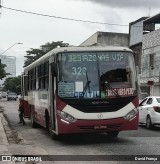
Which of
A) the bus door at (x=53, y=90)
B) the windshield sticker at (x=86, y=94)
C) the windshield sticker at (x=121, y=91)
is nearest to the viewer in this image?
the windshield sticker at (x=86, y=94)

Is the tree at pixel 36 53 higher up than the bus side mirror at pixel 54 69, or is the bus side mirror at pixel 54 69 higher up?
the tree at pixel 36 53

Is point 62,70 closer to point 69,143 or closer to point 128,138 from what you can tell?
point 69,143

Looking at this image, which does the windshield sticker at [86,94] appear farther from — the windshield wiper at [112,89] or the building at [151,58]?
the building at [151,58]

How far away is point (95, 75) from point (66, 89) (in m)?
0.94

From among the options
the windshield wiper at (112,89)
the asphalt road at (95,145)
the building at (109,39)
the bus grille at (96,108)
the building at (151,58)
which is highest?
the building at (109,39)

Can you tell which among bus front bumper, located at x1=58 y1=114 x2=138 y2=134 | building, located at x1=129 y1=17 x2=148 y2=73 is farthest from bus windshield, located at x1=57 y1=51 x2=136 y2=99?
building, located at x1=129 y1=17 x2=148 y2=73

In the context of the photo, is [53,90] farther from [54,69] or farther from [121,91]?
[121,91]

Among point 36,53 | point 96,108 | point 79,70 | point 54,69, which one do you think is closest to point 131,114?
point 96,108

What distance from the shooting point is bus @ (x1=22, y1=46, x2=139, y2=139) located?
12.8 m

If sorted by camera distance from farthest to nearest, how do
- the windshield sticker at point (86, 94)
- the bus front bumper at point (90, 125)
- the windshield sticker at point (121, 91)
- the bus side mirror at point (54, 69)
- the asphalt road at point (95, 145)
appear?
1. the bus side mirror at point (54, 69)
2. the windshield sticker at point (121, 91)
3. the windshield sticker at point (86, 94)
4. the bus front bumper at point (90, 125)
5. the asphalt road at point (95, 145)

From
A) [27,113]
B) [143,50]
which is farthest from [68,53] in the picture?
[143,50]

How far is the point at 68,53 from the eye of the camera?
13.3m

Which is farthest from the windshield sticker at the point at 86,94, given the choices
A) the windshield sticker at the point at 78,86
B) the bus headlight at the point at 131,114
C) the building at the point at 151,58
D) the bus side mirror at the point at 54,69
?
the building at the point at 151,58

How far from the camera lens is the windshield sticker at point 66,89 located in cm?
→ 1289
